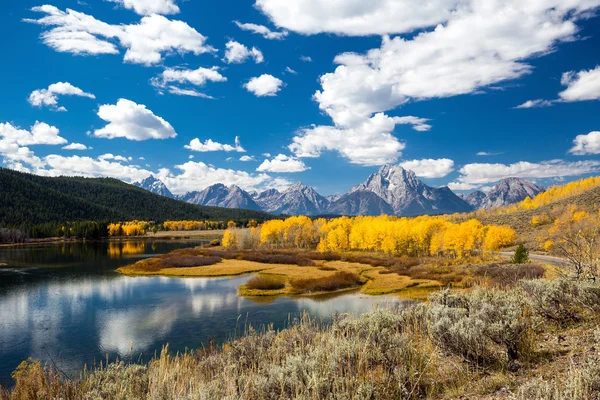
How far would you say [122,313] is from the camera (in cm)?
3606

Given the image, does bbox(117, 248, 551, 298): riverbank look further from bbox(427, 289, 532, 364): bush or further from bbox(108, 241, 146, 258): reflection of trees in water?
bbox(108, 241, 146, 258): reflection of trees in water

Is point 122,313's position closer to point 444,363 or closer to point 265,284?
point 265,284

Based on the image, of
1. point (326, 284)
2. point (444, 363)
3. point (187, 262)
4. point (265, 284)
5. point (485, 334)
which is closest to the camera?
point (485, 334)

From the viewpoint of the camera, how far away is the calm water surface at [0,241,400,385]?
2525cm

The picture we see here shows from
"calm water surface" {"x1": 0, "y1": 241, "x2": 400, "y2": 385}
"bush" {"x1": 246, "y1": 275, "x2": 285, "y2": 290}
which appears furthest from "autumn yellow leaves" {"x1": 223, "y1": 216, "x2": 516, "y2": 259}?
"calm water surface" {"x1": 0, "y1": 241, "x2": 400, "y2": 385}

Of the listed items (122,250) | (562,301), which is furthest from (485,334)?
(122,250)

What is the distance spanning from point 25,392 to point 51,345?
16.8m

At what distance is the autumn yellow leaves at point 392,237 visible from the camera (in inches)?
3300

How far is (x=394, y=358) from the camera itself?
32.4ft

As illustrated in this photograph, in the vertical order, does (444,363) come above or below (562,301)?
below

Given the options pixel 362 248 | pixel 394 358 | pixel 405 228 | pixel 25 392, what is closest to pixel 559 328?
pixel 394 358

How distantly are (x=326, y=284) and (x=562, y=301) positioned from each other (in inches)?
1518

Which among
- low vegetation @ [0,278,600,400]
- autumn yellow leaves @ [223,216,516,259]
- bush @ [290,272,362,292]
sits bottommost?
bush @ [290,272,362,292]

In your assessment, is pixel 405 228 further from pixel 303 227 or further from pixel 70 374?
pixel 70 374
